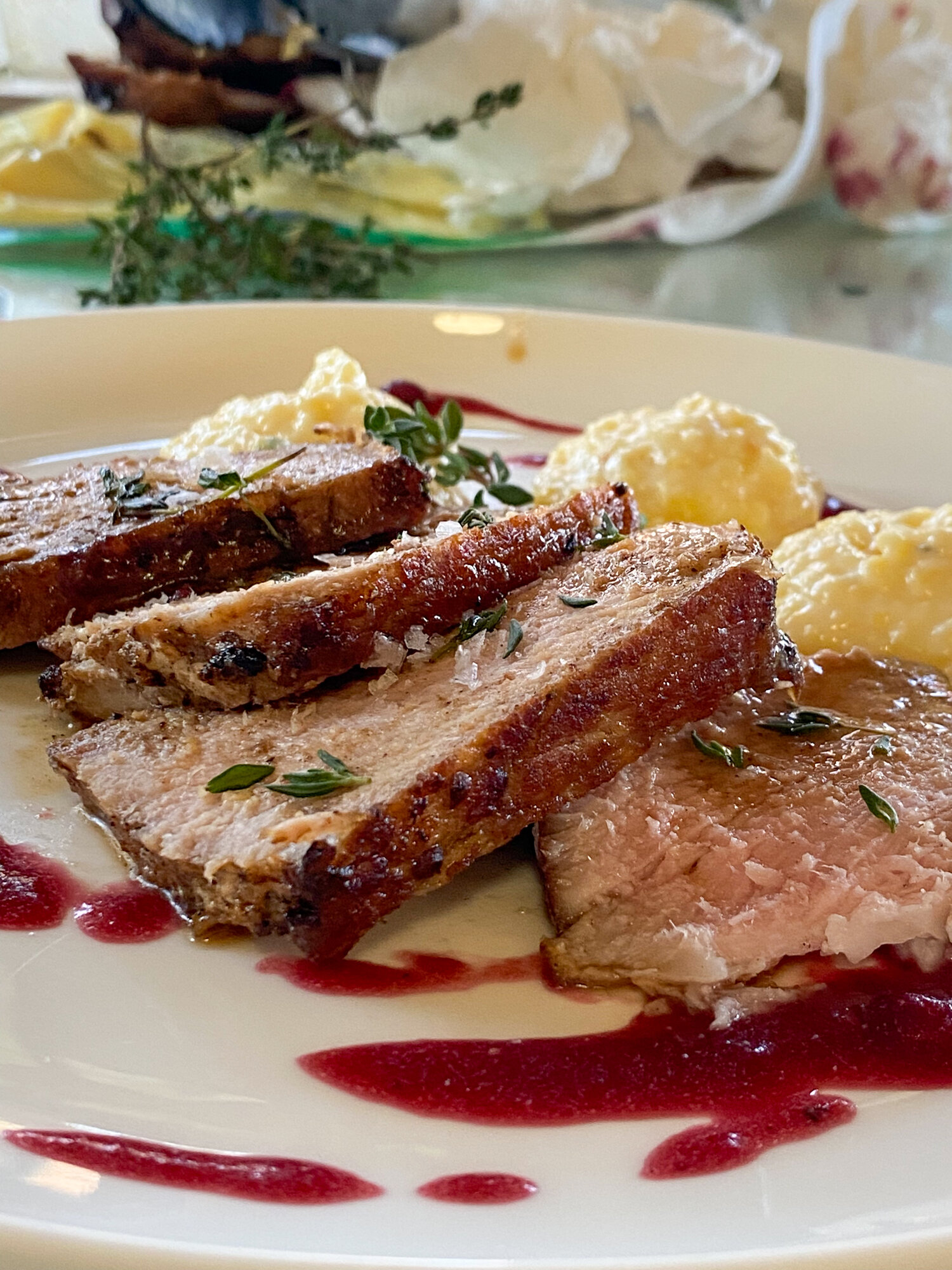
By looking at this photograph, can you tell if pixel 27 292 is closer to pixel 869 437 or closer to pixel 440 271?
pixel 440 271

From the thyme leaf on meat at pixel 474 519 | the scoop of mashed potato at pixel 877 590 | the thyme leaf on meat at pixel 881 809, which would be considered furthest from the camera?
the scoop of mashed potato at pixel 877 590

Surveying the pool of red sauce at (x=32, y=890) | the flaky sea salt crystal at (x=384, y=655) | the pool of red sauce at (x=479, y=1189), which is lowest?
the pool of red sauce at (x=32, y=890)

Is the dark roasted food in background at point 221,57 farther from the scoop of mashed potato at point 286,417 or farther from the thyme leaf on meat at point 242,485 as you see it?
the thyme leaf on meat at point 242,485

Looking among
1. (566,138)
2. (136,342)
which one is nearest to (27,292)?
(136,342)

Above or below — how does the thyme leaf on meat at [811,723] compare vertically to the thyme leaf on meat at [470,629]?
below

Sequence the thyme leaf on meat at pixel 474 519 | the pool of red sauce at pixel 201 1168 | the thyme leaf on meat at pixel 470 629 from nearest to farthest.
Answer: the pool of red sauce at pixel 201 1168
the thyme leaf on meat at pixel 470 629
the thyme leaf on meat at pixel 474 519

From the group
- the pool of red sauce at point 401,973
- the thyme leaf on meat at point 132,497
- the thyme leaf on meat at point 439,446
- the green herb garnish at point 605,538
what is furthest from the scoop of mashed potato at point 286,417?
the pool of red sauce at point 401,973

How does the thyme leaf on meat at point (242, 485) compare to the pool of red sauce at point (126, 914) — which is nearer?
the pool of red sauce at point (126, 914)

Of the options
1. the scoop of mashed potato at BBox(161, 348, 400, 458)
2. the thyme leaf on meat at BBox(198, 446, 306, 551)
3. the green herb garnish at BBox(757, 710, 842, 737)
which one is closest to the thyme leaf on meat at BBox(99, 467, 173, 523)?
the thyme leaf on meat at BBox(198, 446, 306, 551)
